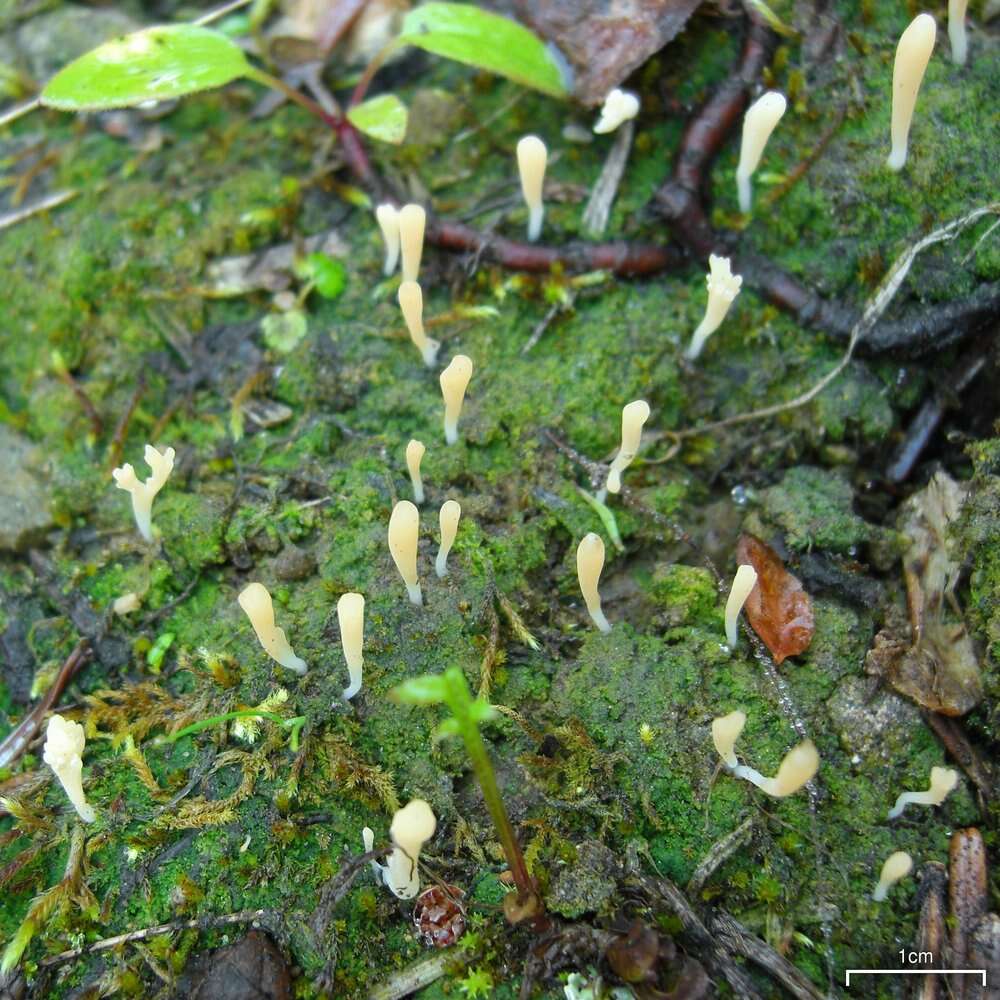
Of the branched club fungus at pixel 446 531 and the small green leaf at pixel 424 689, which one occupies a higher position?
the small green leaf at pixel 424 689

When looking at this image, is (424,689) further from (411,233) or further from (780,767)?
(411,233)

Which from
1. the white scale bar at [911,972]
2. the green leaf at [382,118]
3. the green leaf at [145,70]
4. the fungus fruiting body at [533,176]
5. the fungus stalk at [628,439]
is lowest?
the white scale bar at [911,972]

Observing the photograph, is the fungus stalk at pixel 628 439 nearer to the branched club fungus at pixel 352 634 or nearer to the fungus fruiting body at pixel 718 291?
the fungus fruiting body at pixel 718 291

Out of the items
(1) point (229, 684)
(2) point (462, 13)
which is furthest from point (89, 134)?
(1) point (229, 684)

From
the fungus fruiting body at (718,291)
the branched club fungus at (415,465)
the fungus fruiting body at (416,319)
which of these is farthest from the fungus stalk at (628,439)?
the fungus fruiting body at (416,319)

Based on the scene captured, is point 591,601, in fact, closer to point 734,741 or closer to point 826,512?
point 734,741

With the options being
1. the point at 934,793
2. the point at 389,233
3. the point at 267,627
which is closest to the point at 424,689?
the point at 267,627
